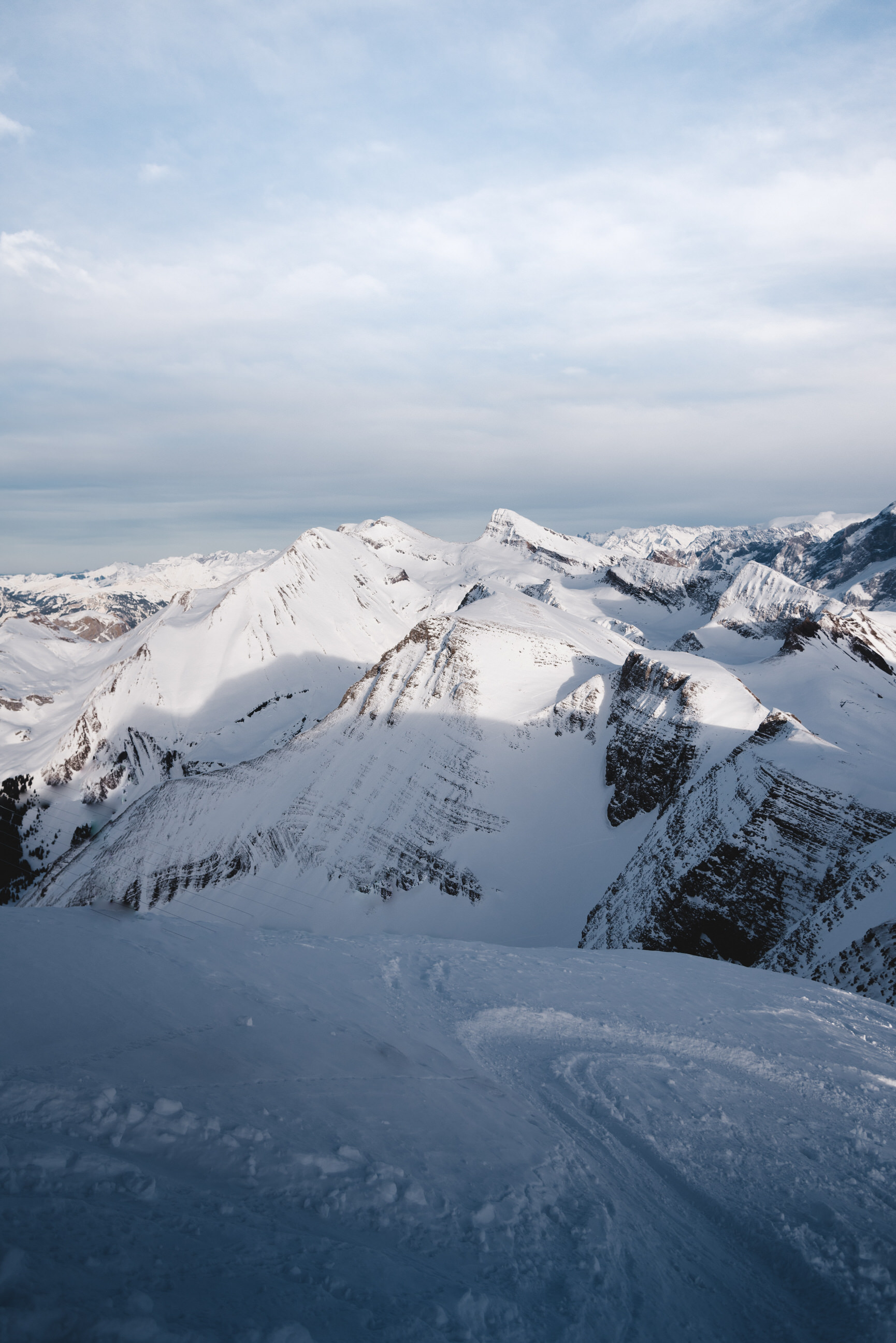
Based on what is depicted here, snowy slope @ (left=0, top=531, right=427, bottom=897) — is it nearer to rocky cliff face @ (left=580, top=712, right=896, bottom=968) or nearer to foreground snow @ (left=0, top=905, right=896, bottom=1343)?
rocky cliff face @ (left=580, top=712, right=896, bottom=968)

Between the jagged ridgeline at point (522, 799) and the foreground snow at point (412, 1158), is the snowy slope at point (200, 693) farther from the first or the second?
the foreground snow at point (412, 1158)

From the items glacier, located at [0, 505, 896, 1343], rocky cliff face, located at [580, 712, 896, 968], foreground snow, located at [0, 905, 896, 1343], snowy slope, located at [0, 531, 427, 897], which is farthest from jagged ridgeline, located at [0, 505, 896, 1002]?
foreground snow, located at [0, 905, 896, 1343]

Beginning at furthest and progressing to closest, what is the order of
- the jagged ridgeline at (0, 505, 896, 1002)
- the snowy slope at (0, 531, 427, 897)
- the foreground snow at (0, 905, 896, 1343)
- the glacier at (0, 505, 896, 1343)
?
the snowy slope at (0, 531, 427, 897), the jagged ridgeline at (0, 505, 896, 1002), the glacier at (0, 505, 896, 1343), the foreground snow at (0, 905, 896, 1343)

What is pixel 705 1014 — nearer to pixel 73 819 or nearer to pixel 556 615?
pixel 556 615

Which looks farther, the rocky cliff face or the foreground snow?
the rocky cliff face

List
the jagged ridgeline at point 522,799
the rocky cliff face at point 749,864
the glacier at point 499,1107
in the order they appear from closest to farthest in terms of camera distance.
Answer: the glacier at point 499,1107 < the rocky cliff face at point 749,864 < the jagged ridgeline at point 522,799

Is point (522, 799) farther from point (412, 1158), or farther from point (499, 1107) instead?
point (412, 1158)

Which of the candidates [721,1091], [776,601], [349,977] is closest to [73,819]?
[349,977]

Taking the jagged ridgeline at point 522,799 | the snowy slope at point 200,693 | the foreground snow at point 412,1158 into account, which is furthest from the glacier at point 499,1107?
the snowy slope at point 200,693
